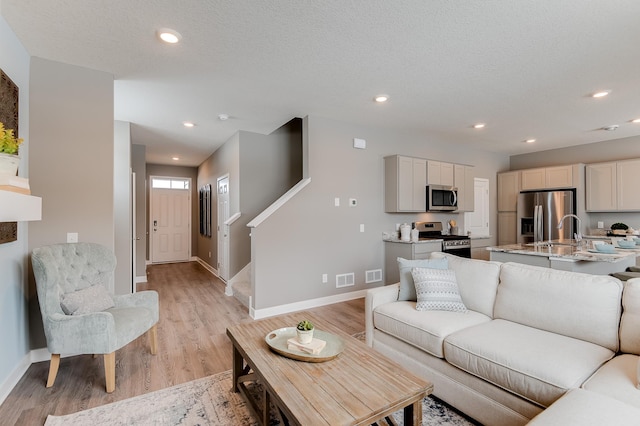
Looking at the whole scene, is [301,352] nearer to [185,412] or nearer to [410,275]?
[185,412]

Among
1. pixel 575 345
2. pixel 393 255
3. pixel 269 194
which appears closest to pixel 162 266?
pixel 269 194

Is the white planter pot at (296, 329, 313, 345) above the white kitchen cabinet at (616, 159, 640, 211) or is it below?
below

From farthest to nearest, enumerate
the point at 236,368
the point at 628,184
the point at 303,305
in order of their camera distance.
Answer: the point at 628,184 → the point at 303,305 → the point at 236,368

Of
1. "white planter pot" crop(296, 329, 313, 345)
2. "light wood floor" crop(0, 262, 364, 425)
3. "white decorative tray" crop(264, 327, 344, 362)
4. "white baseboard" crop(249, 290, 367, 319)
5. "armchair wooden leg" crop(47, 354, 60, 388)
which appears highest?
"white planter pot" crop(296, 329, 313, 345)

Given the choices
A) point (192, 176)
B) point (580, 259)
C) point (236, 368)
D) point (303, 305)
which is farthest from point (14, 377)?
point (192, 176)

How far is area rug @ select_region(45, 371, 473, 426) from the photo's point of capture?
1.84 m

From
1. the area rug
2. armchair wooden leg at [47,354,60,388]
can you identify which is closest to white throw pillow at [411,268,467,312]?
the area rug

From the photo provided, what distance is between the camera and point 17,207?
1702mm

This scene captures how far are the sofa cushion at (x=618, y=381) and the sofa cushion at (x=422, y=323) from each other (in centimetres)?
72

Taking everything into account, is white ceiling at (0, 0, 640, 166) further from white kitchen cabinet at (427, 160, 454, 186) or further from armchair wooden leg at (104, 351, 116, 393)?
armchair wooden leg at (104, 351, 116, 393)

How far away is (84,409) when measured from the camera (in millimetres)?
1969

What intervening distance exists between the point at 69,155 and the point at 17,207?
4.23ft

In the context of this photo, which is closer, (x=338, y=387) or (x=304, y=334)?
(x=338, y=387)

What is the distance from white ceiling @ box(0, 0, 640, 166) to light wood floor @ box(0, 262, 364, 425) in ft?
8.65
